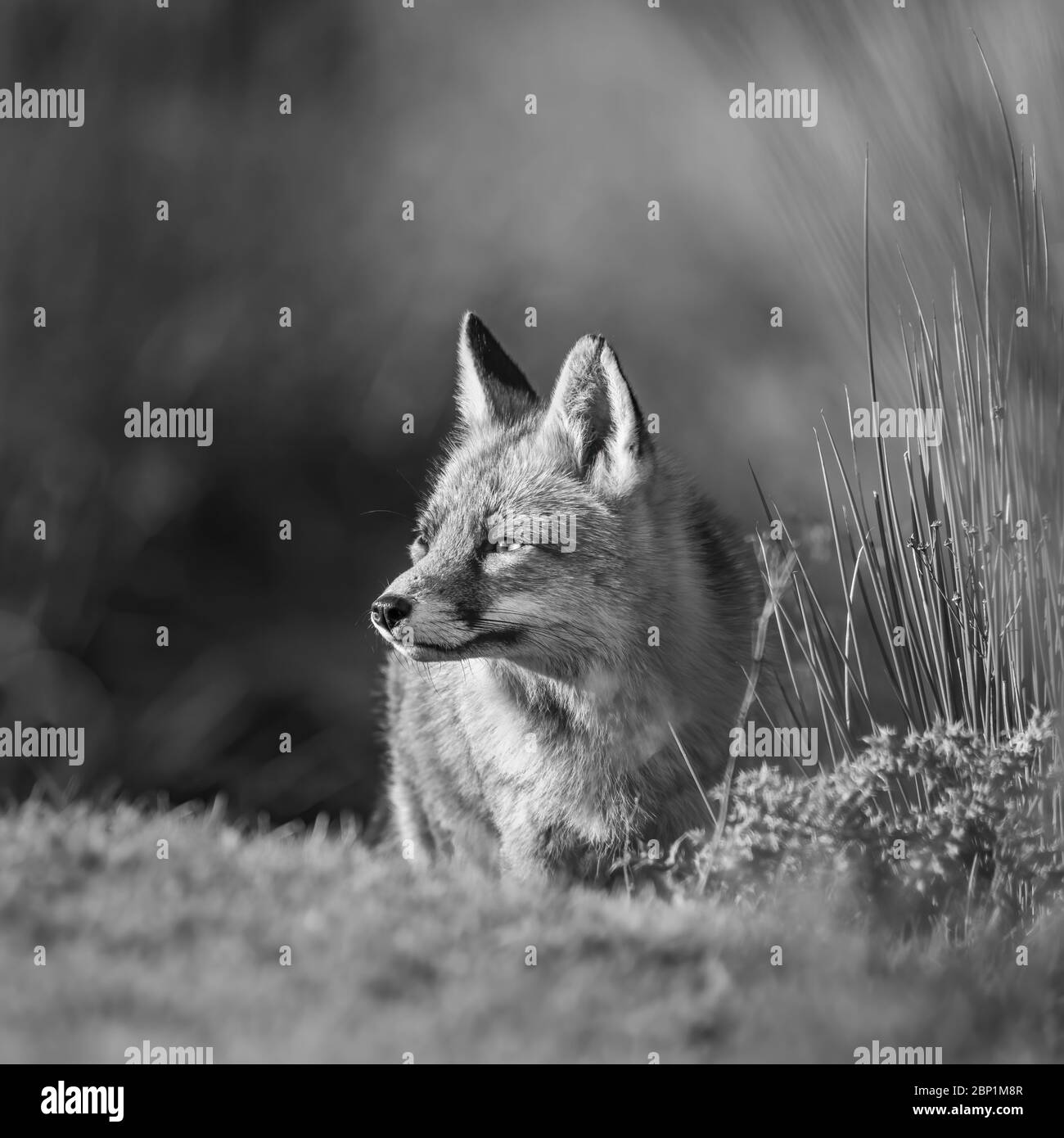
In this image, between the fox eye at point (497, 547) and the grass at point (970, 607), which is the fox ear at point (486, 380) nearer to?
the fox eye at point (497, 547)

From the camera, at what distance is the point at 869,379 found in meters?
4.40

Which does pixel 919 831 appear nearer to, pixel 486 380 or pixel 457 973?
pixel 457 973

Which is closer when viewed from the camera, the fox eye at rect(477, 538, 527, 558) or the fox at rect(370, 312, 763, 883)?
the fox at rect(370, 312, 763, 883)

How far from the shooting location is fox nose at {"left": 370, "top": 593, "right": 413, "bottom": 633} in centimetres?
481

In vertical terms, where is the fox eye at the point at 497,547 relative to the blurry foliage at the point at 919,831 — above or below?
above

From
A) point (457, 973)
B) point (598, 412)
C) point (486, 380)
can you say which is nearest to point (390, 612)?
point (598, 412)

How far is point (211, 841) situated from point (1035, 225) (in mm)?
3691

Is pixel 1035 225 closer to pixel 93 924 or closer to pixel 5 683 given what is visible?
pixel 93 924

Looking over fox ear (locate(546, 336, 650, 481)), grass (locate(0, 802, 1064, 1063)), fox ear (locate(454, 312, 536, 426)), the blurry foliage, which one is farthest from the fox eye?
grass (locate(0, 802, 1064, 1063))

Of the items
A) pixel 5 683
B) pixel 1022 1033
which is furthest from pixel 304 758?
pixel 1022 1033

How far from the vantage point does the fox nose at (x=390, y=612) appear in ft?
15.8

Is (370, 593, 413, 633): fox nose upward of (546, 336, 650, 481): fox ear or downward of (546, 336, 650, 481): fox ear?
downward

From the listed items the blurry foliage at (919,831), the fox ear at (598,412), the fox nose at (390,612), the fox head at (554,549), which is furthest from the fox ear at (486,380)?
the blurry foliage at (919,831)

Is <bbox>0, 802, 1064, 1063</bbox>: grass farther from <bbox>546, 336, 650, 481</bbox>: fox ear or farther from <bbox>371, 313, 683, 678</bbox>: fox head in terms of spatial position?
<bbox>546, 336, 650, 481</bbox>: fox ear
